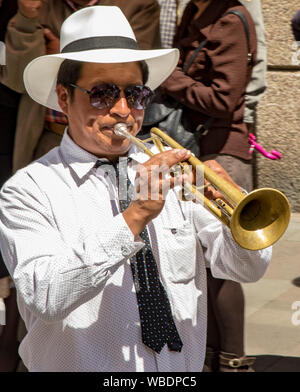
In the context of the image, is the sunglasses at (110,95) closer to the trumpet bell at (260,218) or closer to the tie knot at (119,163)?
the tie knot at (119,163)

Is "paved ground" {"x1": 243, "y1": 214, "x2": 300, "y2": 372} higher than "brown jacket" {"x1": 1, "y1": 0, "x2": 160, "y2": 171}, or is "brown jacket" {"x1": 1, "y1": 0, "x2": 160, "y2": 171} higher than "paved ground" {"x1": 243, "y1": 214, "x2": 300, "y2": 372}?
"brown jacket" {"x1": 1, "y1": 0, "x2": 160, "y2": 171}

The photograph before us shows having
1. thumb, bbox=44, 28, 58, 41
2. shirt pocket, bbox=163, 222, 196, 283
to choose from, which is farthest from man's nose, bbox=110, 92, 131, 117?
thumb, bbox=44, 28, 58, 41

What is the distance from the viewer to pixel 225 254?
2555 millimetres

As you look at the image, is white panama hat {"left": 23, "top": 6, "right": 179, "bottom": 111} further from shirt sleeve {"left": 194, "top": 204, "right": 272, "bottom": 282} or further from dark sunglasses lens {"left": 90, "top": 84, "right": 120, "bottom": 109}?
shirt sleeve {"left": 194, "top": 204, "right": 272, "bottom": 282}

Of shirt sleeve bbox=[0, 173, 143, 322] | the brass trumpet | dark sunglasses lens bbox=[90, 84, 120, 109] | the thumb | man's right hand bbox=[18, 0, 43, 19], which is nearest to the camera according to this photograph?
shirt sleeve bbox=[0, 173, 143, 322]

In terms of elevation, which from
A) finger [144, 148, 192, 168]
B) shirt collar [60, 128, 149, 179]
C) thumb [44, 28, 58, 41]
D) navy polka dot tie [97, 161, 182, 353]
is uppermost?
finger [144, 148, 192, 168]

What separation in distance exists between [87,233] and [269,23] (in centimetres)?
464

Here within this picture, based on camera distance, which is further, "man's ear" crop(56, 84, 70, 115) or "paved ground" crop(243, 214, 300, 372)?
"paved ground" crop(243, 214, 300, 372)

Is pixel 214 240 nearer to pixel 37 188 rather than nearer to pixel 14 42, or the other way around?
pixel 37 188

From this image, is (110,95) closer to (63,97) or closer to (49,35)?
(63,97)

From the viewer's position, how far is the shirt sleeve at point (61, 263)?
2.14 meters

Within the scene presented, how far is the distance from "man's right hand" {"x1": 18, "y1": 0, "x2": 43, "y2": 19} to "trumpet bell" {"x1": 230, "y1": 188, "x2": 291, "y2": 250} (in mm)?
1699

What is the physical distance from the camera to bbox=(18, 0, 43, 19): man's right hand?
3627 millimetres
